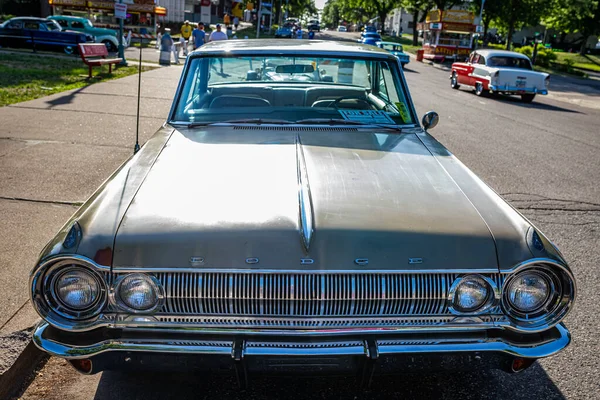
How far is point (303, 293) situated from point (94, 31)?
2521cm

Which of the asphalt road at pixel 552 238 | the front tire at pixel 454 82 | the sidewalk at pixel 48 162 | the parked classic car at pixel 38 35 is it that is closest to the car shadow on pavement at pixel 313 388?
the asphalt road at pixel 552 238

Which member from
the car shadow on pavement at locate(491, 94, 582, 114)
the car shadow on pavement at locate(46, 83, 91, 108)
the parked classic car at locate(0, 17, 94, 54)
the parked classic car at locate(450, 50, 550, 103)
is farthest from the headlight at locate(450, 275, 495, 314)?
the parked classic car at locate(0, 17, 94, 54)

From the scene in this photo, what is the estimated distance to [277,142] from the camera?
3.39 metres

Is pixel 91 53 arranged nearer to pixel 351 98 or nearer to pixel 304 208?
pixel 351 98

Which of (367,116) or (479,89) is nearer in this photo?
(367,116)

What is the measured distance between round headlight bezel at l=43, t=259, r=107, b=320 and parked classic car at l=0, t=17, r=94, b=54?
22.8 meters

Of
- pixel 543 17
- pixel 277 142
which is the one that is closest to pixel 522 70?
pixel 277 142

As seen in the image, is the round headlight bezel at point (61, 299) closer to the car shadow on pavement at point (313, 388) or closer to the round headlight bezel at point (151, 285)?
the round headlight bezel at point (151, 285)

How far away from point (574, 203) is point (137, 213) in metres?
5.68

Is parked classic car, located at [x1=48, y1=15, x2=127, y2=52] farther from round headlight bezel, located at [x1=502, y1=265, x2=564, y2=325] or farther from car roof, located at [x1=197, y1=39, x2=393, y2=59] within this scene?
round headlight bezel, located at [x1=502, y1=265, x2=564, y2=325]

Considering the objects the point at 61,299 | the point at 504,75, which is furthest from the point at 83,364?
the point at 504,75

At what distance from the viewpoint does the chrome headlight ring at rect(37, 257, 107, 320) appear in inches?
85.9

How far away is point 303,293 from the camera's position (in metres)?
2.21

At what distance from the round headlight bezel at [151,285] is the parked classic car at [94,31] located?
23982 millimetres
